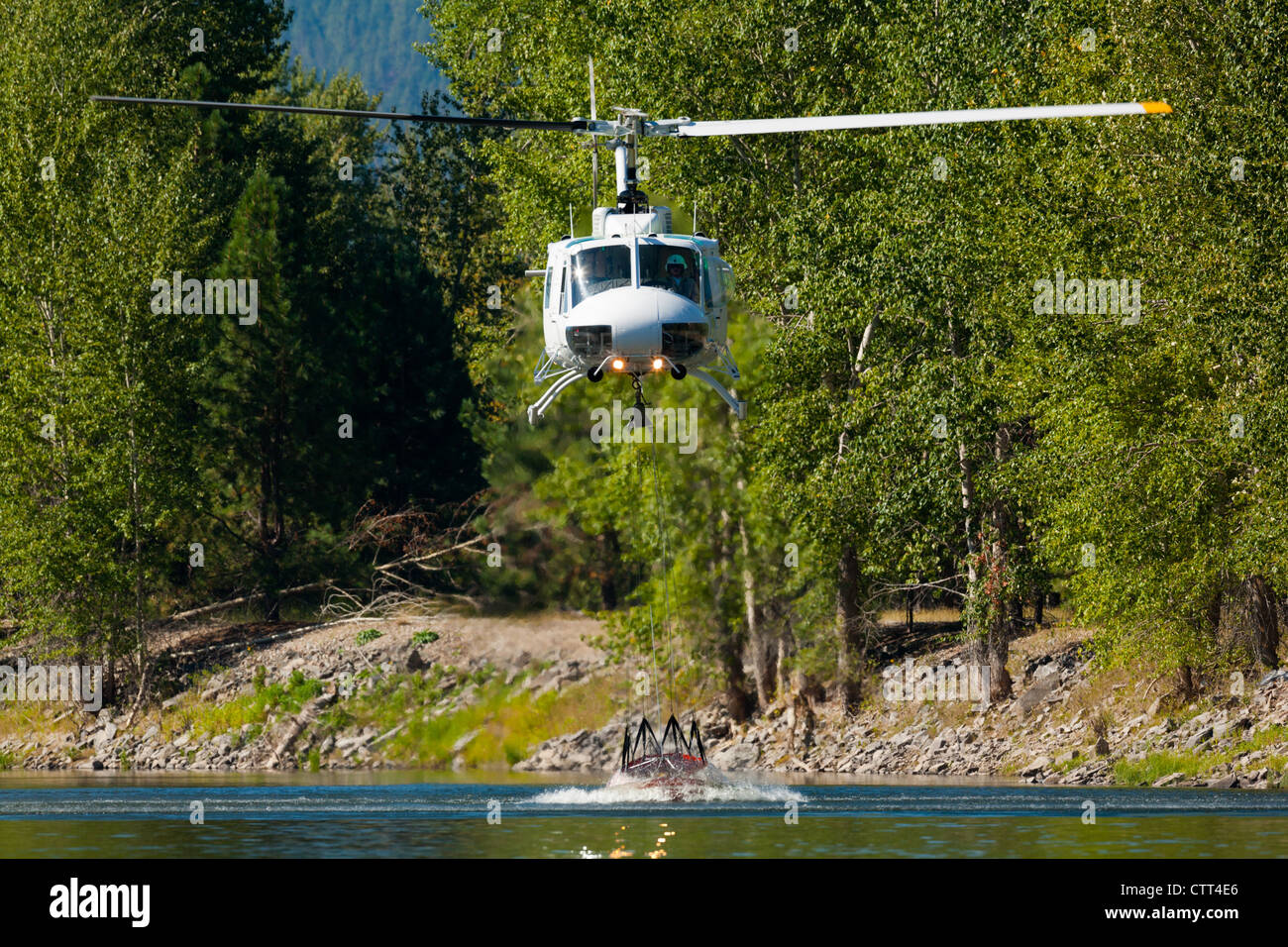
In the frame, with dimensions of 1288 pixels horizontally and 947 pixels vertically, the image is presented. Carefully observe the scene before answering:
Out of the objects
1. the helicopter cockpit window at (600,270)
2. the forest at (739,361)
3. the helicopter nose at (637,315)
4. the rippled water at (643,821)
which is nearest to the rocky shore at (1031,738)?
the forest at (739,361)

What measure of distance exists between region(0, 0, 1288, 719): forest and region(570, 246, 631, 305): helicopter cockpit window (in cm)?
1340

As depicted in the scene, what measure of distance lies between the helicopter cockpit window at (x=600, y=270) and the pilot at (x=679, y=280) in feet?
2.04

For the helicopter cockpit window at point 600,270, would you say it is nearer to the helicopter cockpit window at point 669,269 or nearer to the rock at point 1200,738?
the helicopter cockpit window at point 669,269

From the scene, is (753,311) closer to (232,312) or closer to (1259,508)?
(1259,508)

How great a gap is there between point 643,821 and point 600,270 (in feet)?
31.2

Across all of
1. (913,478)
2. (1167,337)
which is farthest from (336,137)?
(1167,337)

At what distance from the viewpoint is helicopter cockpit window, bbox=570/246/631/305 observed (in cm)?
2962

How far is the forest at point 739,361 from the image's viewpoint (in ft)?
128

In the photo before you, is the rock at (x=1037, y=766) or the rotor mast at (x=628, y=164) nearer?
the rotor mast at (x=628, y=164)

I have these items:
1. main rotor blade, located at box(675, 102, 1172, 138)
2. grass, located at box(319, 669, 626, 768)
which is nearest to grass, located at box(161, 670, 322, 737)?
grass, located at box(319, 669, 626, 768)

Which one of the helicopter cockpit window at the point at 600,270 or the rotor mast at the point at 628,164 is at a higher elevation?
the rotor mast at the point at 628,164

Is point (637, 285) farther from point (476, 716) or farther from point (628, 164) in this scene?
point (476, 716)

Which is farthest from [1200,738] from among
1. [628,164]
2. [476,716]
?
[476,716]
